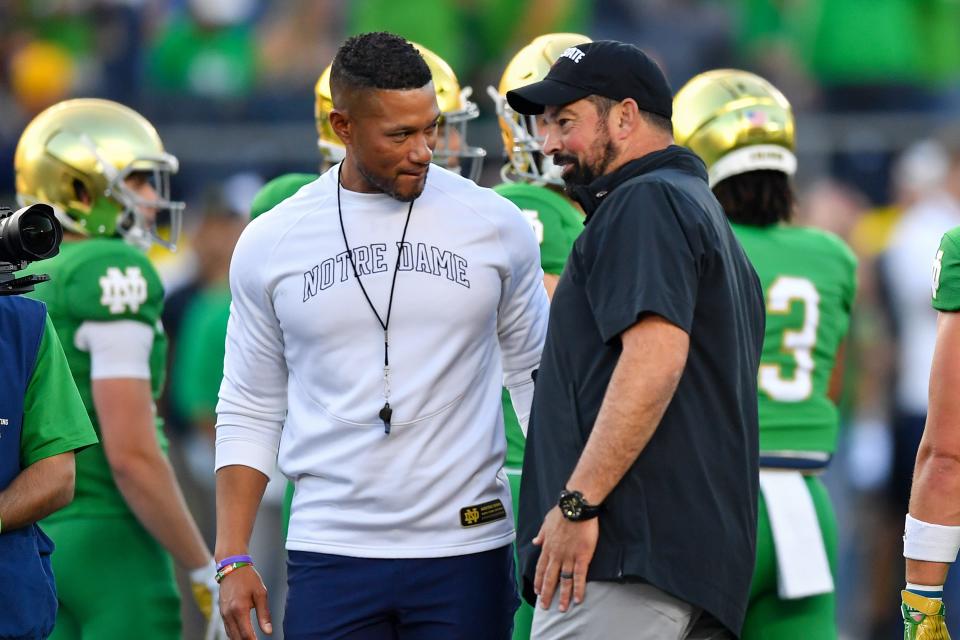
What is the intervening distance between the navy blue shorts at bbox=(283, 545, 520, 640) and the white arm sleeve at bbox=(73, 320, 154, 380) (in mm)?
1303

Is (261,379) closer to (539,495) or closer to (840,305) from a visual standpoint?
(539,495)

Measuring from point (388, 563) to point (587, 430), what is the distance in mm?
604

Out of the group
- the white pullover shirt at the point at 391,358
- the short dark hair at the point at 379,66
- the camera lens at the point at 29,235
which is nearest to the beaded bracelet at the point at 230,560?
the white pullover shirt at the point at 391,358

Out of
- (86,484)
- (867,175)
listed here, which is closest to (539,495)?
(86,484)

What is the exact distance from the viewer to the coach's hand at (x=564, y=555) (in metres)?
3.52

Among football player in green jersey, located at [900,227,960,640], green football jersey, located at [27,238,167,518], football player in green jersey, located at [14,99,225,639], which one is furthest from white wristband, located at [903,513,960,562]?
green football jersey, located at [27,238,167,518]

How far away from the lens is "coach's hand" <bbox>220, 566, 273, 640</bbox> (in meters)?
3.86

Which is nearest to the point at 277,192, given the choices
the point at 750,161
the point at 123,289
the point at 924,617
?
the point at 123,289

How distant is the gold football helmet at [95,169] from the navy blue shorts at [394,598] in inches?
77.0

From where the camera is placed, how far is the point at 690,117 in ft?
18.2

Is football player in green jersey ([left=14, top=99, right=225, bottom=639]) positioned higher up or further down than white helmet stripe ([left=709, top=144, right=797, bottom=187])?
further down

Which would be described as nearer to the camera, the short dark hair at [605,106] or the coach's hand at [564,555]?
the coach's hand at [564,555]

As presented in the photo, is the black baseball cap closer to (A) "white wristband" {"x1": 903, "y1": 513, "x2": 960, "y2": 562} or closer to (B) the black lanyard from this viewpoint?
(B) the black lanyard

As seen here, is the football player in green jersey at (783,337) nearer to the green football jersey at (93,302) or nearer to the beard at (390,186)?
the beard at (390,186)
